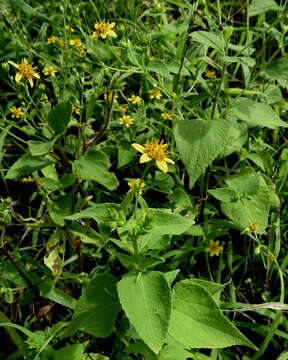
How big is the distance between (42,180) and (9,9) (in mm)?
1876

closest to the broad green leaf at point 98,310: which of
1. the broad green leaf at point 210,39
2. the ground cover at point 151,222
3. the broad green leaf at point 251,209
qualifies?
the ground cover at point 151,222

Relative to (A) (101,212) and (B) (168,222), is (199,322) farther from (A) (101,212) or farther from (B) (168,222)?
(A) (101,212)

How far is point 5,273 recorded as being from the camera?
5.96ft

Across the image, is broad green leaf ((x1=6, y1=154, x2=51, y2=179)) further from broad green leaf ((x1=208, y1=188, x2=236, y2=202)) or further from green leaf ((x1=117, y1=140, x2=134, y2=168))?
broad green leaf ((x1=208, y1=188, x2=236, y2=202))

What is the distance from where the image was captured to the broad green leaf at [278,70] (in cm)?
155

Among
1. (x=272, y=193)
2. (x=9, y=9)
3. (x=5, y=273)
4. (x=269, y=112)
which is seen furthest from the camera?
(x=9, y=9)

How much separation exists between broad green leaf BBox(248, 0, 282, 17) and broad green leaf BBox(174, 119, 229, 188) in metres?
0.52

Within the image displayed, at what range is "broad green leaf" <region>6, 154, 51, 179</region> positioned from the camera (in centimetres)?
189

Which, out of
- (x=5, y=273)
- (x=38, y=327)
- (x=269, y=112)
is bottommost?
(x=38, y=327)

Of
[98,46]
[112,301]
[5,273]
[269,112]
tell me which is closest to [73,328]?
[112,301]

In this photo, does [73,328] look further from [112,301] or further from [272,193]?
[272,193]

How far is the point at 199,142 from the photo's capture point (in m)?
1.54

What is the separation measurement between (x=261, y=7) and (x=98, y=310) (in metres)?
1.53

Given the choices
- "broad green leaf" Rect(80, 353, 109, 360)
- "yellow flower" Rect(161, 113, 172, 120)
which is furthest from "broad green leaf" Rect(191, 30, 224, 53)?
"broad green leaf" Rect(80, 353, 109, 360)
